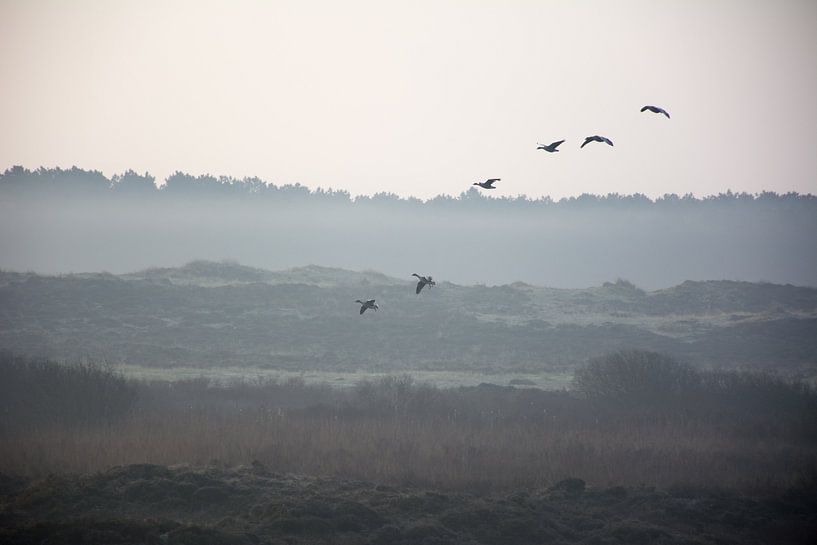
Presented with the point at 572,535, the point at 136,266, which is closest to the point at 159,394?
the point at 572,535

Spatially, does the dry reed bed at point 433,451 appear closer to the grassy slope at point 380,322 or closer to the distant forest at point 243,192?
the grassy slope at point 380,322

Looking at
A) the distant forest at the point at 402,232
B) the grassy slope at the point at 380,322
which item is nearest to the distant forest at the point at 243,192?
the distant forest at the point at 402,232

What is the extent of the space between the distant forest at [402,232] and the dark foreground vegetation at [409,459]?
234ft

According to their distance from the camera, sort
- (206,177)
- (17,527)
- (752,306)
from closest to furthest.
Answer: (17,527), (752,306), (206,177)

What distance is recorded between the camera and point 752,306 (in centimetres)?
6091

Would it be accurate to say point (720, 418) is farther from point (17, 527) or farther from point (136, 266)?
point (136, 266)

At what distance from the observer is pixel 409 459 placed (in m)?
25.6

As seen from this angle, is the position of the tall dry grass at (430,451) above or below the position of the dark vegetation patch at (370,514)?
above

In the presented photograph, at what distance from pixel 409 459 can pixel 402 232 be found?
98384 millimetres

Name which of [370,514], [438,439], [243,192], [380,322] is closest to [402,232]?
[243,192]

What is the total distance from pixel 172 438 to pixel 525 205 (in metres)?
115

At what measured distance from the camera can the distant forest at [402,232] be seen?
10531cm

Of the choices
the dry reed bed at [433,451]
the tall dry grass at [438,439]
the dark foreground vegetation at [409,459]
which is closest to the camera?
the dark foreground vegetation at [409,459]

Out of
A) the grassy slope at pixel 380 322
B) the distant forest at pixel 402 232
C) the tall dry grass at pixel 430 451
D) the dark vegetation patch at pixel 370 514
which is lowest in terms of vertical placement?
the dark vegetation patch at pixel 370 514
